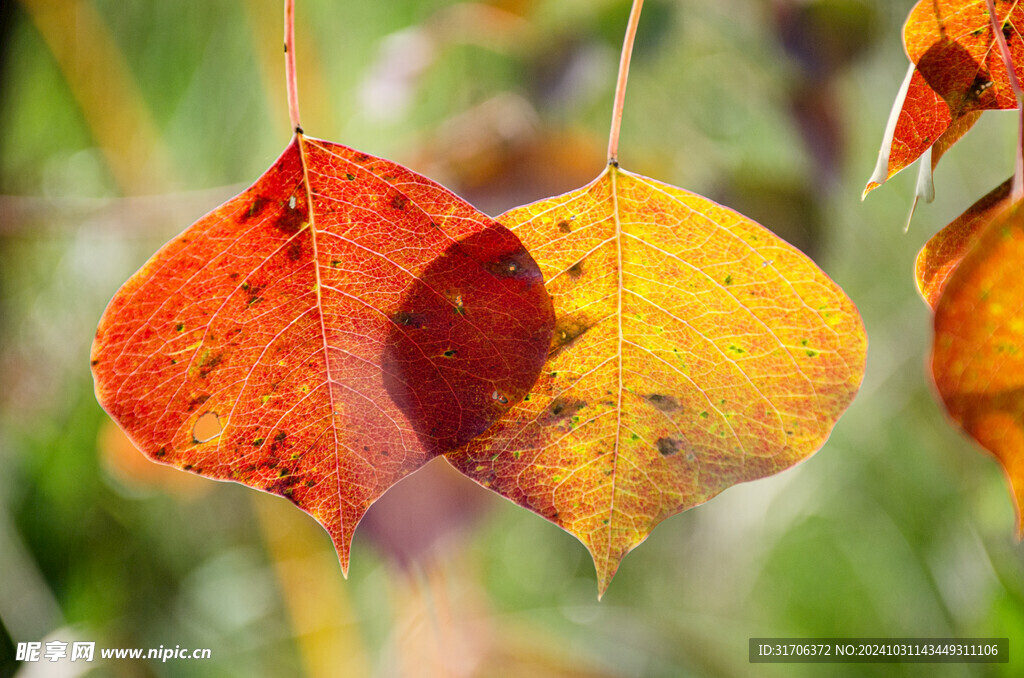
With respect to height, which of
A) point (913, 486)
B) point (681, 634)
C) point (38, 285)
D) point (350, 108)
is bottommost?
point (681, 634)

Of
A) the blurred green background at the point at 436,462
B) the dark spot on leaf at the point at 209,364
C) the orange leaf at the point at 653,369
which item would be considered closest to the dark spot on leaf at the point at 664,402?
the orange leaf at the point at 653,369

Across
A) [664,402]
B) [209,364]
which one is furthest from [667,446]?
[209,364]

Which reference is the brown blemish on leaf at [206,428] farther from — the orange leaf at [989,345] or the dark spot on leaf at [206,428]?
the orange leaf at [989,345]

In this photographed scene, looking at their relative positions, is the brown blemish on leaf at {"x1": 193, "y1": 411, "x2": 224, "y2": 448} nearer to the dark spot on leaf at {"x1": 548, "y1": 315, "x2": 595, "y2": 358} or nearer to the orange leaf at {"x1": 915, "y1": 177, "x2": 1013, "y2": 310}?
the dark spot on leaf at {"x1": 548, "y1": 315, "x2": 595, "y2": 358}

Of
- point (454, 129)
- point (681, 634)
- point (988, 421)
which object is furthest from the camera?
point (681, 634)

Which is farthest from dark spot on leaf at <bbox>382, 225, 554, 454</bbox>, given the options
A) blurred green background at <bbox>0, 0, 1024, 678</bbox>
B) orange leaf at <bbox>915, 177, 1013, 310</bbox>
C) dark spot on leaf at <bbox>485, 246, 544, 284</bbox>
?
blurred green background at <bbox>0, 0, 1024, 678</bbox>

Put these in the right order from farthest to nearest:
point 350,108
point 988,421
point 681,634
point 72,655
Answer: point 350,108
point 681,634
point 72,655
point 988,421

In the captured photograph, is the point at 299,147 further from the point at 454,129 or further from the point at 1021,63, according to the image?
the point at 454,129

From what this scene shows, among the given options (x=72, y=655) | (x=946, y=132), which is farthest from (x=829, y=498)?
(x=72, y=655)
